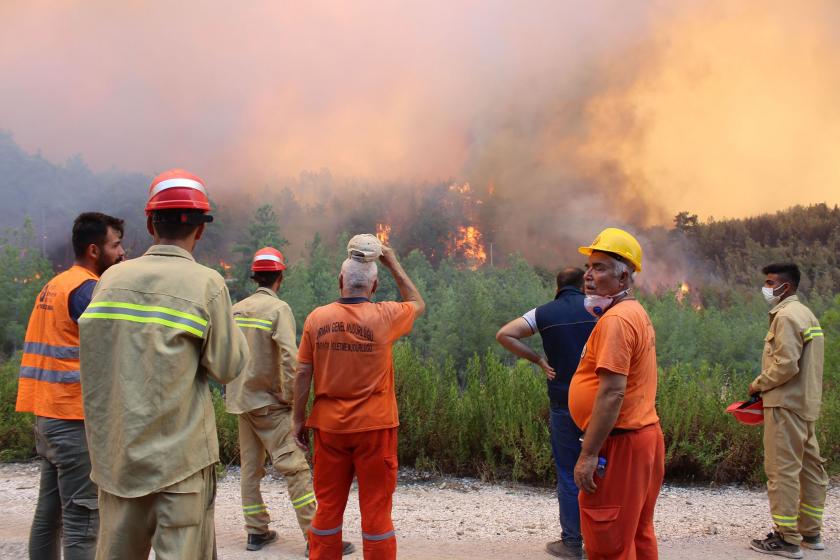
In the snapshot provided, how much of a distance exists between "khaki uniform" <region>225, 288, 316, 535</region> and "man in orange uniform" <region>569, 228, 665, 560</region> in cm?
210

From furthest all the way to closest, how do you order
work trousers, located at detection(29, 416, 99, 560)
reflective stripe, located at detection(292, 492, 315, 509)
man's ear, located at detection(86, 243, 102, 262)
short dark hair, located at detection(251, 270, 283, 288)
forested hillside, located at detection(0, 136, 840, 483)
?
forested hillside, located at detection(0, 136, 840, 483) → short dark hair, located at detection(251, 270, 283, 288) → reflective stripe, located at detection(292, 492, 315, 509) → man's ear, located at detection(86, 243, 102, 262) → work trousers, located at detection(29, 416, 99, 560)

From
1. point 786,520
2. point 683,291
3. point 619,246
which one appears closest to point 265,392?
point 619,246

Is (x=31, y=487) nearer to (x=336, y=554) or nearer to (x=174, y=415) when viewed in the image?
(x=336, y=554)

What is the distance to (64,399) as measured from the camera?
3025 mm

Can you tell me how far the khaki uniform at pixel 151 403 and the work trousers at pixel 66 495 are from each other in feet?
2.90

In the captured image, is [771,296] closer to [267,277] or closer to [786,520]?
[786,520]

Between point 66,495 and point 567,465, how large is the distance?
269 cm

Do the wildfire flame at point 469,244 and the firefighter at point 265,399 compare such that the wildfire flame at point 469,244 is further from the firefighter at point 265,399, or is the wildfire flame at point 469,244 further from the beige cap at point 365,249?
the beige cap at point 365,249

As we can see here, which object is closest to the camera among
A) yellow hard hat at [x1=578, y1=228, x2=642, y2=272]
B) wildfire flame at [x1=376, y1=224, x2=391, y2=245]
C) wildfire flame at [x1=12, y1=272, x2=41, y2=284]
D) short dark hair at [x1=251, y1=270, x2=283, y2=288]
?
yellow hard hat at [x1=578, y1=228, x2=642, y2=272]

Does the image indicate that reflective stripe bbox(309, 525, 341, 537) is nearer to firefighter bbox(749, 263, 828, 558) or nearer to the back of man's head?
the back of man's head

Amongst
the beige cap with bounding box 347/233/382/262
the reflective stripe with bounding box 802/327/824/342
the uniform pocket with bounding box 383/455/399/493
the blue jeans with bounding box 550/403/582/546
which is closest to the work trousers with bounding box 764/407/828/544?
the reflective stripe with bounding box 802/327/824/342

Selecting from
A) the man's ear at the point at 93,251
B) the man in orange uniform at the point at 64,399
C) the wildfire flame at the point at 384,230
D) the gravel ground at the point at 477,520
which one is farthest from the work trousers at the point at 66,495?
the wildfire flame at the point at 384,230

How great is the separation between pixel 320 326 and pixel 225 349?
1.04 meters

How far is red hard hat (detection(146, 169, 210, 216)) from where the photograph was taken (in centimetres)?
232
